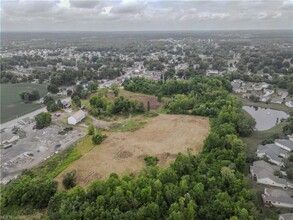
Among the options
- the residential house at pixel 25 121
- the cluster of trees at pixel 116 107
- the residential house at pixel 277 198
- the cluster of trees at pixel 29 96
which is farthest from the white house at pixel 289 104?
the cluster of trees at pixel 29 96

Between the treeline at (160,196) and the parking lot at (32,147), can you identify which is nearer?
the treeline at (160,196)

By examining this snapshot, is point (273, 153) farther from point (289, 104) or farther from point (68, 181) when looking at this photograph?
point (289, 104)

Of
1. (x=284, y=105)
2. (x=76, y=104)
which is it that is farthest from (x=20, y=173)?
(x=284, y=105)

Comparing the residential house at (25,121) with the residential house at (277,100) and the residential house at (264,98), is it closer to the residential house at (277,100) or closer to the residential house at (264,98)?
the residential house at (264,98)

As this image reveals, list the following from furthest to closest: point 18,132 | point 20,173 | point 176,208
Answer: point 18,132 → point 20,173 → point 176,208

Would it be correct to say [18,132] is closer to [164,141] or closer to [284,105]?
[164,141]

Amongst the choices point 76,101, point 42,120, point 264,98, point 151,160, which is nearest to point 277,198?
point 151,160

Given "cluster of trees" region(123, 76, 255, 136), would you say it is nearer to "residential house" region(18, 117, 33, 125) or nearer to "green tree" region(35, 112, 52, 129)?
"green tree" region(35, 112, 52, 129)
